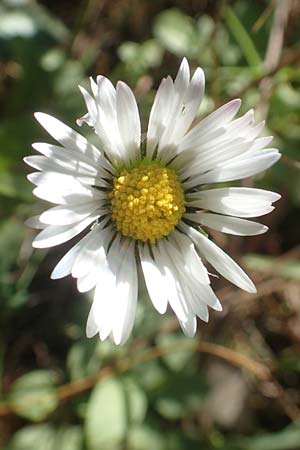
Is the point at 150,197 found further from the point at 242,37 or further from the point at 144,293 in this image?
the point at 242,37

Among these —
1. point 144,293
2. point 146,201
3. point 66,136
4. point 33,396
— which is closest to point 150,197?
point 146,201

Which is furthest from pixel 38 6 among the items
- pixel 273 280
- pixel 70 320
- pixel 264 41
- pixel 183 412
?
pixel 183 412

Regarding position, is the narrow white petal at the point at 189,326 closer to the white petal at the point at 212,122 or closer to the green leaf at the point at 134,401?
the white petal at the point at 212,122

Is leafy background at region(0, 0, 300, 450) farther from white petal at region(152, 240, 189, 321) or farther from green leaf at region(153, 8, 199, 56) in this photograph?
white petal at region(152, 240, 189, 321)

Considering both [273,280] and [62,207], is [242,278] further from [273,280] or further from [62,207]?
[273,280]

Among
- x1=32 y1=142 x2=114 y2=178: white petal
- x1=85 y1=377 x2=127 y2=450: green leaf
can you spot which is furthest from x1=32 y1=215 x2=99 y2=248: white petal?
x1=85 y1=377 x2=127 y2=450: green leaf

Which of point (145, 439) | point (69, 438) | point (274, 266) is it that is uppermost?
point (274, 266)

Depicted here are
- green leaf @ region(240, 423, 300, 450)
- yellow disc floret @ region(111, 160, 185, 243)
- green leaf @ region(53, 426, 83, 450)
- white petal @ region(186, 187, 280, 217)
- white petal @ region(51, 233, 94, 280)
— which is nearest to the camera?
white petal @ region(51, 233, 94, 280)
